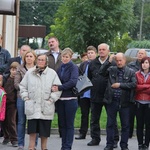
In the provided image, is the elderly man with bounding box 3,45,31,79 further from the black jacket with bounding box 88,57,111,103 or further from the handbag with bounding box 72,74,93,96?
the black jacket with bounding box 88,57,111,103

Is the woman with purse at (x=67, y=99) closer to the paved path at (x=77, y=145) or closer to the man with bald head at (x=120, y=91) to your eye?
the man with bald head at (x=120, y=91)

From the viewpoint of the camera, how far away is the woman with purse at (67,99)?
10508mm

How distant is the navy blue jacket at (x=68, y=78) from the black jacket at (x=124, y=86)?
0.80 meters

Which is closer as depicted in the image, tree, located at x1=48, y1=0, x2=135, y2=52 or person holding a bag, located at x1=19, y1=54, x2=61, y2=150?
person holding a bag, located at x1=19, y1=54, x2=61, y2=150

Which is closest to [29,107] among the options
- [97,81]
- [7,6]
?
[97,81]

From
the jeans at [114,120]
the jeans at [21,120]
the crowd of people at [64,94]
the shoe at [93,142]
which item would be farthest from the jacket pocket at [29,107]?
the shoe at [93,142]

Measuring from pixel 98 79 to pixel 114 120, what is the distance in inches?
36.5

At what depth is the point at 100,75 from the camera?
37.9 ft

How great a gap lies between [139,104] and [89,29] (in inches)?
883

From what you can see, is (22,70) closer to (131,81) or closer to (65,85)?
(65,85)

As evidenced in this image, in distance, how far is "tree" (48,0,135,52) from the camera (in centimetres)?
3241

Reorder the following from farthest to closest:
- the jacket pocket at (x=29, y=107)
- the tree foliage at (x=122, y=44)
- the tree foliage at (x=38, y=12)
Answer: the tree foliage at (x=38, y=12)
the tree foliage at (x=122, y=44)
the jacket pocket at (x=29, y=107)

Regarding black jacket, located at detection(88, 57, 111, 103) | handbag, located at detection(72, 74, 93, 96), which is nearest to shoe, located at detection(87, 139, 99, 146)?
black jacket, located at detection(88, 57, 111, 103)

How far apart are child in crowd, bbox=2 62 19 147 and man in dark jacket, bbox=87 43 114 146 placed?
1587 millimetres
